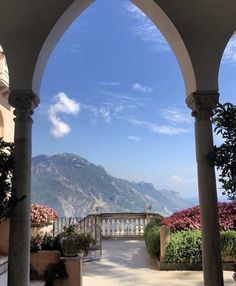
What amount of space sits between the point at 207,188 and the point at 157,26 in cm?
227

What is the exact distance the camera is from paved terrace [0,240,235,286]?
7.04 metres

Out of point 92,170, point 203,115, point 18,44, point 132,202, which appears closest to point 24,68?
point 18,44

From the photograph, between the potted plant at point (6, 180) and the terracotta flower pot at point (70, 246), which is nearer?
the potted plant at point (6, 180)

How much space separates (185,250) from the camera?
830 cm

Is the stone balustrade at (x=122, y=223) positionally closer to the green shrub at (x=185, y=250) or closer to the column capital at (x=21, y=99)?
the green shrub at (x=185, y=250)

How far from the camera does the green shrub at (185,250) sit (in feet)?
27.0

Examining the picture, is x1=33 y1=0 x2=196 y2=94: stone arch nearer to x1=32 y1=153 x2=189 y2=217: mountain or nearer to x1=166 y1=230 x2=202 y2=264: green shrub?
x1=166 y1=230 x2=202 y2=264: green shrub

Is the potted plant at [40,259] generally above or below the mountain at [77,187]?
below

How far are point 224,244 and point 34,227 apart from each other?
4042 millimetres

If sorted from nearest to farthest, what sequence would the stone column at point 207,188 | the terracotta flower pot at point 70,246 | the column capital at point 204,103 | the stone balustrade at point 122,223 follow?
the stone column at point 207,188, the column capital at point 204,103, the terracotta flower pot at point 70,246, the stone balustrade at point 122,223

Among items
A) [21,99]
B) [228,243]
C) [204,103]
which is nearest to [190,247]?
[228,243]

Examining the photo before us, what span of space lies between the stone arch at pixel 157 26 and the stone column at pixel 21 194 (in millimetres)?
315

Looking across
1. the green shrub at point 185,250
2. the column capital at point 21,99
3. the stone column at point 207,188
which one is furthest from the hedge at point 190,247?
the column capital at point 21,99

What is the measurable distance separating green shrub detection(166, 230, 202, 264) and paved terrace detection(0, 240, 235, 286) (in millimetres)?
321
